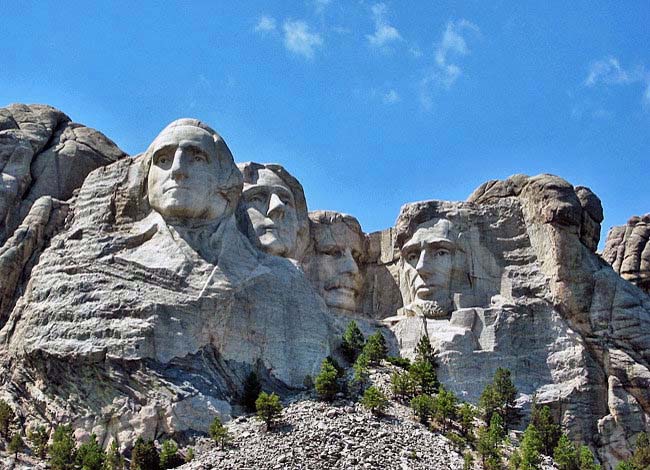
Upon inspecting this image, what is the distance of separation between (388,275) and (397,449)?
27.7ft

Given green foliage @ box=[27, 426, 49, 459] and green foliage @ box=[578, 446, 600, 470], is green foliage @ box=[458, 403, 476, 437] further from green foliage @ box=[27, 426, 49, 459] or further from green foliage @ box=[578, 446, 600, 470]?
green foliage @ box=[27, 426, 49, 459]

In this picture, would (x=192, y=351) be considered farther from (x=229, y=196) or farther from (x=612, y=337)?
(x=612, y=337)

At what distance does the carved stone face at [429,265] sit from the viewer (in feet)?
132

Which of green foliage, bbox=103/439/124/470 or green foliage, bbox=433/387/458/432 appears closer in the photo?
green foliage, bbox=103/439/124/470

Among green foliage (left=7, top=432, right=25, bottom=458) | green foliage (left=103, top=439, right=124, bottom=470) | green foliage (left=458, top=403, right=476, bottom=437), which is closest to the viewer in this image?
green foliage (left=103, top=439, right=124, bottom=470)

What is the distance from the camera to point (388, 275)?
4150 centimetres

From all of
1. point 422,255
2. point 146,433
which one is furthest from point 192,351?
point 422,255

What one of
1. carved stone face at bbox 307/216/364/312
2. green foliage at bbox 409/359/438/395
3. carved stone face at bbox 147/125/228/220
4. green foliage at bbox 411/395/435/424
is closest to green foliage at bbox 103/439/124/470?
carved stone face at bbox 147/125/228/220

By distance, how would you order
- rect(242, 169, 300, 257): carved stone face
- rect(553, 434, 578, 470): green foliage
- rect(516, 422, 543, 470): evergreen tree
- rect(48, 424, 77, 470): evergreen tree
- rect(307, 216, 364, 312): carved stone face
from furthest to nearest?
1. rect(307, 216, 364, 312): carved stone face
2. rect(242, 169, 300, 257): carved stone face
3. rect(553, 434, 578, 470): green foliage
4. rect(516, 422, 543, 470): evergreen tree
5. rect(48, 424, 77, 470): evergreen tree

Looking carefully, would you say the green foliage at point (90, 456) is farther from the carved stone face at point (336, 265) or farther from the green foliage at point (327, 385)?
the carved stone face at point (336, 265)

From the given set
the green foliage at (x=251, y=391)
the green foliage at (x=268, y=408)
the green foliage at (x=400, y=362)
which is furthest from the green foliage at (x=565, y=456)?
the green foliage at (x=251, y=391)

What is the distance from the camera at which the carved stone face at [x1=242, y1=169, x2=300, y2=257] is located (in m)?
39.1

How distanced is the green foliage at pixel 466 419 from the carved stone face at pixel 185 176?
6692mm

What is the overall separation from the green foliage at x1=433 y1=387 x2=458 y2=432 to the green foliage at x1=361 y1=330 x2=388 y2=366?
2279 mm
